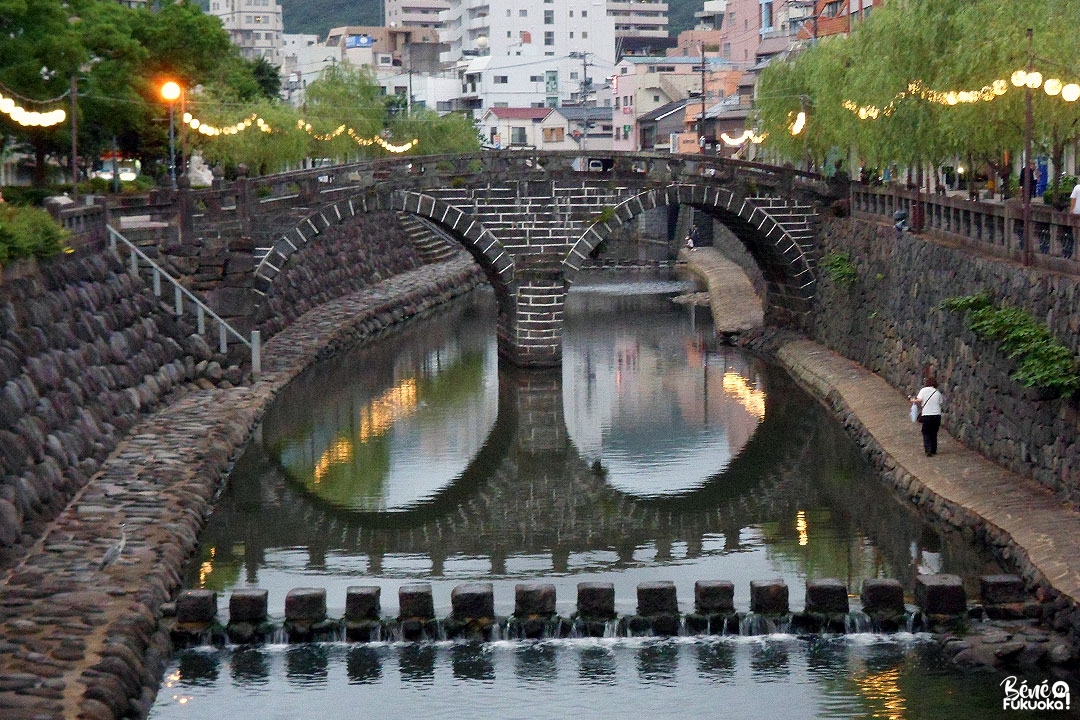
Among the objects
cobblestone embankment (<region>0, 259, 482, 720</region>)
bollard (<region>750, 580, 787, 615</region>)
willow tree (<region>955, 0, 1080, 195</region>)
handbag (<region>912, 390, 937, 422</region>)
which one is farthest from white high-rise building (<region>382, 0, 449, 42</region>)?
bollard (<region>750, 580, 787, 615</region>)

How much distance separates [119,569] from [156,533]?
2199 mm

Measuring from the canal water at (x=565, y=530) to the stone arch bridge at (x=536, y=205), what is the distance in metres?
2.59

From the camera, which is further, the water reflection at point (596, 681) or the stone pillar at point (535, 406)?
the stone pillar at point (535, 406)

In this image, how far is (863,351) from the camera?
3772 cm

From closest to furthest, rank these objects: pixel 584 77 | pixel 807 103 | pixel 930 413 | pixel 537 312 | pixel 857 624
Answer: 1. pixel 857 624
2. pixel 930 413
3. pixel 537 312
4. pixel 807 103
5. pixel 584 77

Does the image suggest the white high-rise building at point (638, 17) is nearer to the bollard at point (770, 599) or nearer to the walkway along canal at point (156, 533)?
the walkway along canal at point (156, 533)

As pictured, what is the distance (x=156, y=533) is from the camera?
22625mm

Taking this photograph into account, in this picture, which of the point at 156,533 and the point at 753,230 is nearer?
the point at 156,533

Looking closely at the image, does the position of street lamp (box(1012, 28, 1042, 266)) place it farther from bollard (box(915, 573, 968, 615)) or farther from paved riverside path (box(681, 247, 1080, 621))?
bollard (box(915, 573, 968, 615))

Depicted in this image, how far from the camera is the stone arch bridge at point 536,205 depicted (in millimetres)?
40469

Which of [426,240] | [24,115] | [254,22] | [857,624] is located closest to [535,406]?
[24,115]

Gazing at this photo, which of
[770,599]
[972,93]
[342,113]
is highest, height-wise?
[342,113]

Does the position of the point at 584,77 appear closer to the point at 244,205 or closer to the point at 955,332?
Result: the point at 244,205

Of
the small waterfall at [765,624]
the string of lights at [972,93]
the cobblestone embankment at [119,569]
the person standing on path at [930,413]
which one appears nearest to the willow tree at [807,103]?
the string of lights at [972,93]
